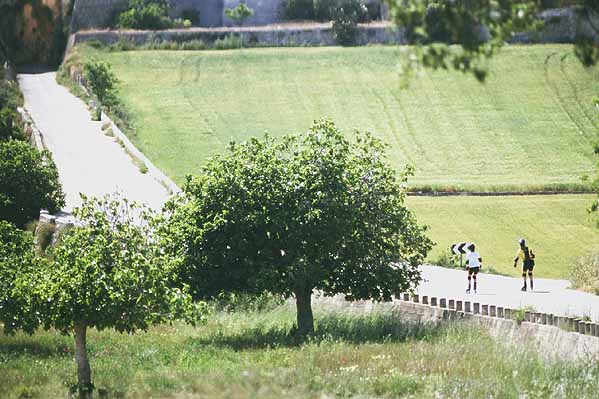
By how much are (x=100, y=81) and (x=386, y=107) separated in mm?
15053

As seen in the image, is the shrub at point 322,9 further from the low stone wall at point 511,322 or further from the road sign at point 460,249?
the low stone wall at point 511,322

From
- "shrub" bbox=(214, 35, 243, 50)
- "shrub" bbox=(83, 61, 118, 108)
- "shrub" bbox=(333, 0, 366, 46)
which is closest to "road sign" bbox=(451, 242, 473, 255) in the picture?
"shrub" bbox=(83, 61, 118, 108)

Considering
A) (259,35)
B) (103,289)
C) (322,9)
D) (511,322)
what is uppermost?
(103,289)

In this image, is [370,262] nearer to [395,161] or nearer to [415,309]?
[415,309]

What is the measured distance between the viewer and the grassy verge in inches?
968

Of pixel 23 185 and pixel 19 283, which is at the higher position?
pixel 19 283

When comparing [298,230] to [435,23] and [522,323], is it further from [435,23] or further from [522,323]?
[435,23]

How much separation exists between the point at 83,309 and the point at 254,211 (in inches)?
311

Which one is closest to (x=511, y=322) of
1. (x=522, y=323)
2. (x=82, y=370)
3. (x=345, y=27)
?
(x=522, y=323)

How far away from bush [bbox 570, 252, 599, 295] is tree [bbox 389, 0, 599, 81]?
962 inches

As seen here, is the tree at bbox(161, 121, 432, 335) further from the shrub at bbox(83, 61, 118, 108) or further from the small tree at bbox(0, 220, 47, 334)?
the shrub at bbox(83, 61, 118, 108)

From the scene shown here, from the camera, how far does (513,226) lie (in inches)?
2235

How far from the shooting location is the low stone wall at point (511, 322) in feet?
95.6

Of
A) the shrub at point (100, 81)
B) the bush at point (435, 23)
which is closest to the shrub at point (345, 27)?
the shrub at point (100, 81)
